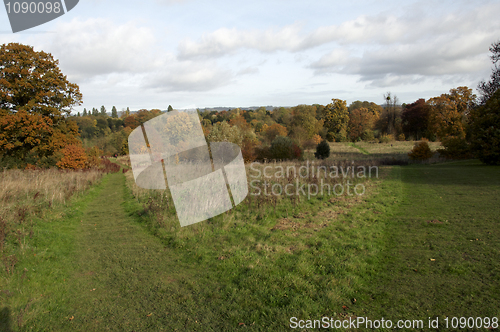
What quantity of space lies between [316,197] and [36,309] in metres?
9.06

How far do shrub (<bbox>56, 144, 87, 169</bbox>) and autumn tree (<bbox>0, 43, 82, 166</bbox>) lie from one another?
1280mm

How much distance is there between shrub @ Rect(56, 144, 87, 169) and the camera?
68.6 ft

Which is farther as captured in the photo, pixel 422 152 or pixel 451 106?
pixel 451 106

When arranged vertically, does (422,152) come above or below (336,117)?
below

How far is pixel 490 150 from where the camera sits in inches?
764

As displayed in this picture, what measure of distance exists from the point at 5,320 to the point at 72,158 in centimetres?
2043

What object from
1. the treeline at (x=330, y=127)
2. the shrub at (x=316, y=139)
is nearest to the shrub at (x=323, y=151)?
the treeline at (x=330, y=127)

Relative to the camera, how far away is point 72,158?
834 inches

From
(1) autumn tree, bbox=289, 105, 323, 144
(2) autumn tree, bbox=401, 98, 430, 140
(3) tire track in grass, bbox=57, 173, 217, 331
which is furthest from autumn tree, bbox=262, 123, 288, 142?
(3) tire track in grass, bbox=57, 173, 217, 331

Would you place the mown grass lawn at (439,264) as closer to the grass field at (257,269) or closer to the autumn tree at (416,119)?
the grass field at (257,269)

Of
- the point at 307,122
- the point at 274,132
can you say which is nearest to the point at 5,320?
the point at 274,132

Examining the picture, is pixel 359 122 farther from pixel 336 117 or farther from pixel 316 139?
pixel 316 139

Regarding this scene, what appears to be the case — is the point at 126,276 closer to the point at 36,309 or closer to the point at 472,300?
the point at 36,309

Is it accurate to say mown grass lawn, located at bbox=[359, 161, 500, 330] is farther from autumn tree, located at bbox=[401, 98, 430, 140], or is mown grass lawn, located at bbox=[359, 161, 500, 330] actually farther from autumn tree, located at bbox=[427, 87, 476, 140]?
autumn tree, located at bbox=[401, 98, 430, 140]
